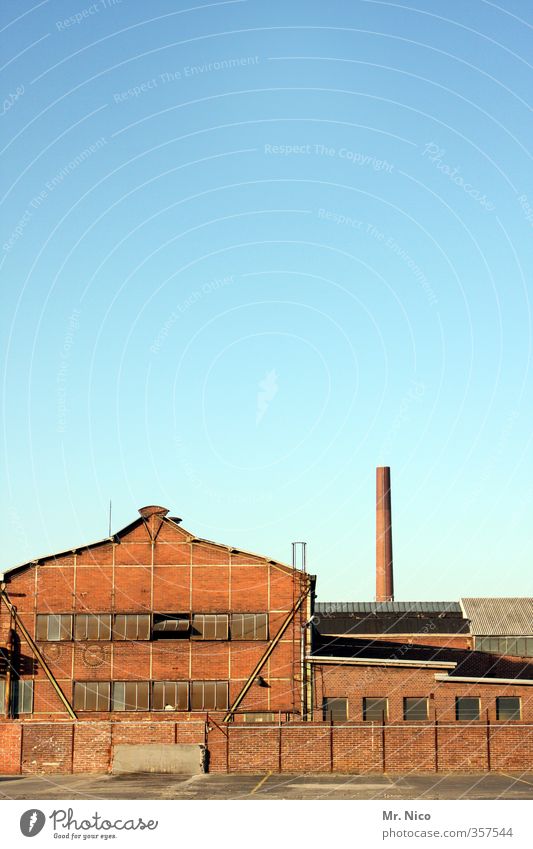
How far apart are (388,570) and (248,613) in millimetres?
34338

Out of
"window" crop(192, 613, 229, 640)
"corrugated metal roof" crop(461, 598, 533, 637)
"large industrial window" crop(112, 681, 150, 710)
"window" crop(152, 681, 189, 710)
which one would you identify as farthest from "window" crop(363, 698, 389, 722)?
"corrugated metal roof" crop(461, 598, 533, 637)

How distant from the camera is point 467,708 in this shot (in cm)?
5425

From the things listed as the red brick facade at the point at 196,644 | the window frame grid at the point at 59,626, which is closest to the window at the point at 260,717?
the red brick facade at the point at 196,644

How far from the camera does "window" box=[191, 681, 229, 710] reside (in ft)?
177

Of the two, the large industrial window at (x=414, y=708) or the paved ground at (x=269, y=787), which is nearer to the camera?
the paved ground at (x=269, y=787)

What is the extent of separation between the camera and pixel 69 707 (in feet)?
177

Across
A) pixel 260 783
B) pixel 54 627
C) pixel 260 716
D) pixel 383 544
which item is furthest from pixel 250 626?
pixel 383 544

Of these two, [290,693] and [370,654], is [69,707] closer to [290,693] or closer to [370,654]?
[290,693]

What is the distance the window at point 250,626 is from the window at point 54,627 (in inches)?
354

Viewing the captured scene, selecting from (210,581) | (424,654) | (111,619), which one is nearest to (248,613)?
(210,581)

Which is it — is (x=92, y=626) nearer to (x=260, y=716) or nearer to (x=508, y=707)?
(x=260, y=716)

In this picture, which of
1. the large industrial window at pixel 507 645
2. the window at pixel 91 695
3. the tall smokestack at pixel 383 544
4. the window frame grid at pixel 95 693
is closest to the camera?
the window frame grid at pixel 95 693

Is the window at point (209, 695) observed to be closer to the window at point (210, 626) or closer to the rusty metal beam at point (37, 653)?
the window at point (210, 626)

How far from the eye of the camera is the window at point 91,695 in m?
54.3
